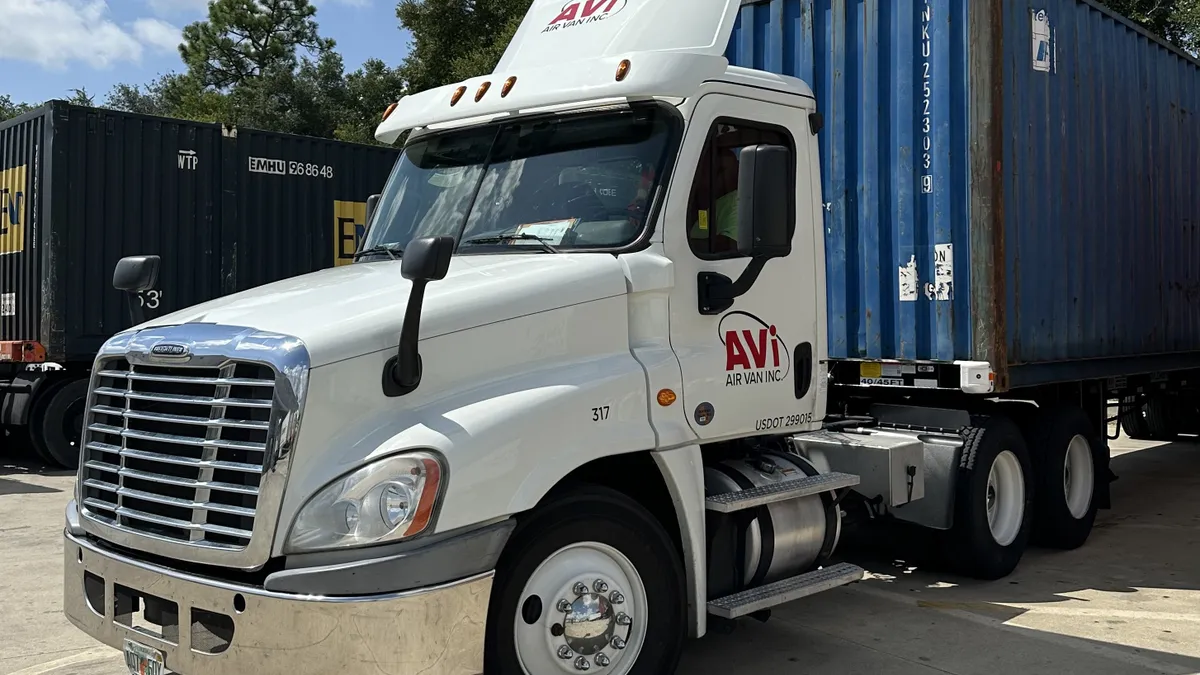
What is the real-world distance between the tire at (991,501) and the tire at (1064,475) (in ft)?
0.70

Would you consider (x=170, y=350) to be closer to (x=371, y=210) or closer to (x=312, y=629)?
(x=312, y=629)

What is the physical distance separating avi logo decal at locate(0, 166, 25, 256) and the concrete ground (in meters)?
5.23

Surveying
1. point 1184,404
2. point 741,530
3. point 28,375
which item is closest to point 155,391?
point 741,530

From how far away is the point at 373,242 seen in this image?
498cm

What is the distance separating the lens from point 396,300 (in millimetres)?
3797

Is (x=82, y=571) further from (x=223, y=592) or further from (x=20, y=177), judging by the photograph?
(x=20, y=177)

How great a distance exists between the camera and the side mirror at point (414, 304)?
3396 mm

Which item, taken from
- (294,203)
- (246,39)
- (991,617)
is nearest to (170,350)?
(991,617)

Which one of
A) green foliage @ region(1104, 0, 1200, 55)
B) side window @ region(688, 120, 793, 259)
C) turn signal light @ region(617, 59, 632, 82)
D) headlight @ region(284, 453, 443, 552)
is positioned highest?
green foliage @ region(1104, 0, 1200, 55)

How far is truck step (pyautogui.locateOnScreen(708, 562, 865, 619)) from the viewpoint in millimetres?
4344

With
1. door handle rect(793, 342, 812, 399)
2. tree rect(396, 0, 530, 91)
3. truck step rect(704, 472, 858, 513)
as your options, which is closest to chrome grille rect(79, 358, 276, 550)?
truck step rect(704, 472, 858, 513)

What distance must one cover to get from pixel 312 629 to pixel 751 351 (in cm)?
226

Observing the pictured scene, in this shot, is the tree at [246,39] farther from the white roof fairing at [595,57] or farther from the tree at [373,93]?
the white roof fairing at [595,57]

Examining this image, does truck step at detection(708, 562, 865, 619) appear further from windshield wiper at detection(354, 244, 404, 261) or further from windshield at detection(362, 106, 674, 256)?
windshield wiper at detection(354, 244, 404, 261)
